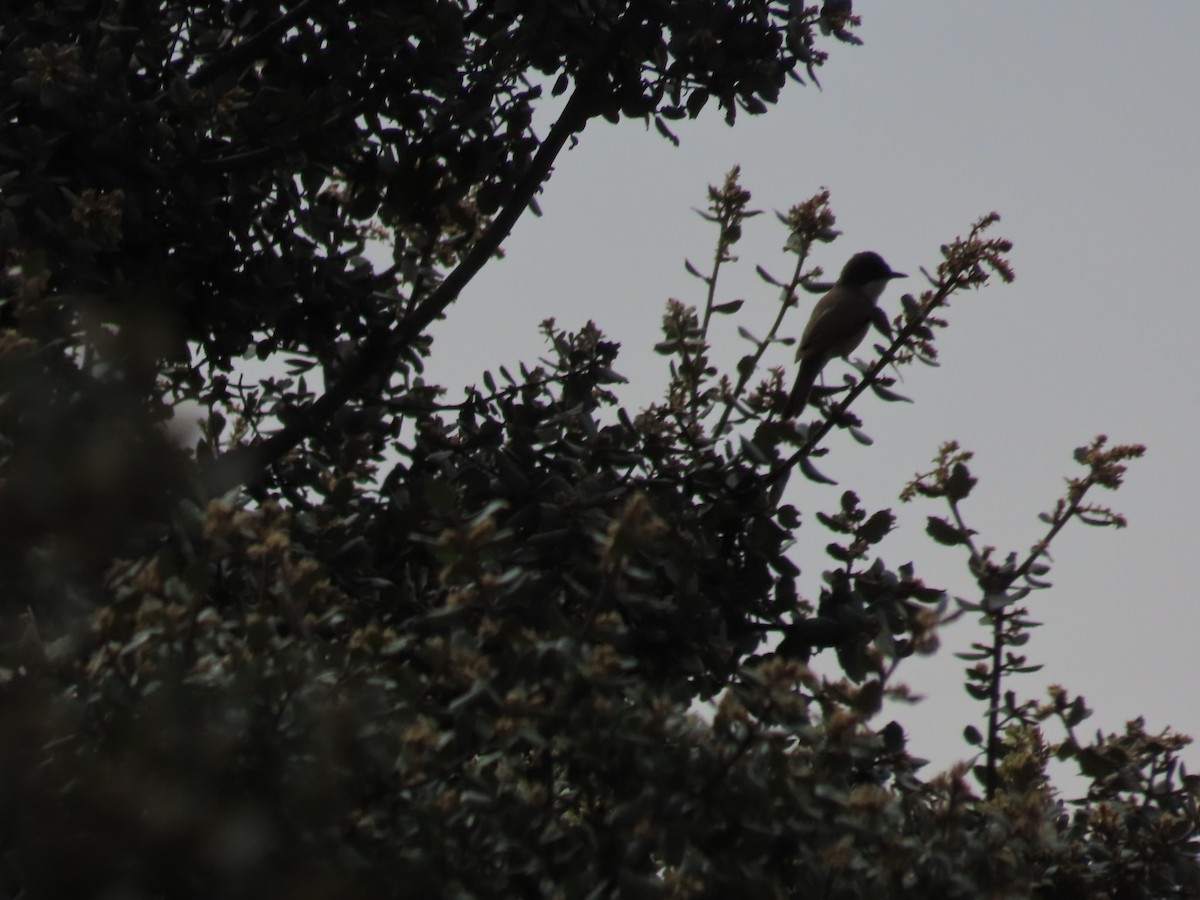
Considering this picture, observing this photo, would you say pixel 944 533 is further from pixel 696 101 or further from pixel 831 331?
pixel 831 331

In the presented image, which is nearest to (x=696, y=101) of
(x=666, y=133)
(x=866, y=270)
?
(x=666, y=133)

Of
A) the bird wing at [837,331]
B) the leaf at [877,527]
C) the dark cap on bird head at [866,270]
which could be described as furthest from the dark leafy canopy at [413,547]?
the dark cap on bird head at [866,270]

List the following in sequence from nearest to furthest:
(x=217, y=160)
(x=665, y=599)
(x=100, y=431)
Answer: (x=100, y=431) → (x=665, y=599) → (x=217, y=160)

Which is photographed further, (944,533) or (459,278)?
(459,278)

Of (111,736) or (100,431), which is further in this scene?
(100,431)

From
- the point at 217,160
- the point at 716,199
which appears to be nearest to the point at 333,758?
the point at 716,199

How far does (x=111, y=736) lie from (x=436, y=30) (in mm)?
3454

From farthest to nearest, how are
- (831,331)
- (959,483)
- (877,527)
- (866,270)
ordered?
(866,270) < (831,331) < (877,527) < (959,483)

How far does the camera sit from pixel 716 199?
5809 millimetres

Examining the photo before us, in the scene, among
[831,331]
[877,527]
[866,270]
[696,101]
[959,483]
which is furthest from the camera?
[866,270]

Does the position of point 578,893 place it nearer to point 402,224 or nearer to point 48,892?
point 48,892

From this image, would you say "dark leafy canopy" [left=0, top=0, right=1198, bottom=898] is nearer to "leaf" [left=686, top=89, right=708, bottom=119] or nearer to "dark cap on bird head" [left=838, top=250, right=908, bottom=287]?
"leaf" [left=686, top=89, right=708, bottom=119]

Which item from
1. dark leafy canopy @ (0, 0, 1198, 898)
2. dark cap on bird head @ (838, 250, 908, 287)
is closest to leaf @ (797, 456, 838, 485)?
dark leafy canopy @ (0, 0, 1198, 898)

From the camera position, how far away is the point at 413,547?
5.62m
